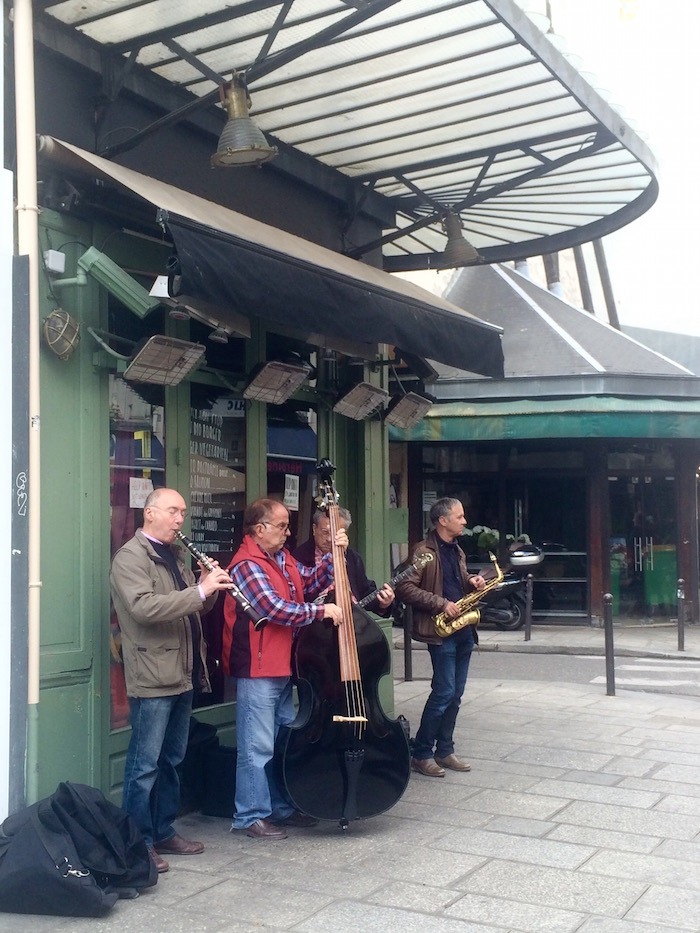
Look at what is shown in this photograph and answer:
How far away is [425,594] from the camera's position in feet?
20.6

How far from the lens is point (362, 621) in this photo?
17.2ft

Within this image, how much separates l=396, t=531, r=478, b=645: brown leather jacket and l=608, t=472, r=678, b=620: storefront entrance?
965 cm

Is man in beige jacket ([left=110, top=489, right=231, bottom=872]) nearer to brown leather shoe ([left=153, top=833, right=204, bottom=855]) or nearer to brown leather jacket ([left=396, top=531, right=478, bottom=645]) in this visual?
brown leather shoe ([left=153, top=833, right=204, bottom=855])

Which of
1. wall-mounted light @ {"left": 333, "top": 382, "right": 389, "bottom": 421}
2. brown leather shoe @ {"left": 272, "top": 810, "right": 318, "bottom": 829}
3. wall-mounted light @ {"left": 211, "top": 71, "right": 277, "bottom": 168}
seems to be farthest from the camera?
wall-mounted light @ {"left": 333, "top": 382, "right": 389, "bottom": 421}

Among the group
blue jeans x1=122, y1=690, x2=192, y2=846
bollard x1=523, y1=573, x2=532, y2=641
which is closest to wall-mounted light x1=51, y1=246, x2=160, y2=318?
blue jeans x1=122, y1=690, x2=192, y2=846

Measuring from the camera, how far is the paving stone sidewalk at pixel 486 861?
13.4ft

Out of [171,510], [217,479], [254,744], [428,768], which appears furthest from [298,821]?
[217,479]

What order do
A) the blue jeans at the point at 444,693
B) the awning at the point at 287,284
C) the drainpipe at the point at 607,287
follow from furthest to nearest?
the drainpipe at the point at 607,287 < the blue jeans at the point at 444,693 < the awning at the point at 287,284

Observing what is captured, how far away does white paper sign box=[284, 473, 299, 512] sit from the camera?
7121 millimetres

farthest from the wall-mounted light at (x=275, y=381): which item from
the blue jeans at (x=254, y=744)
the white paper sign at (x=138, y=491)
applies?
the blue jeans at (x=254, y=744)

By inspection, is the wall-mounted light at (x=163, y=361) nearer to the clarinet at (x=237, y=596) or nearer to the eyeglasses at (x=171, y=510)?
the eyeglasses at (x=171, y=510)

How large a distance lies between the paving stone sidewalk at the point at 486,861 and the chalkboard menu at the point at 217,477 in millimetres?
1707

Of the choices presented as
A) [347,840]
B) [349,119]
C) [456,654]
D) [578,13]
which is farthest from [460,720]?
[578,13]

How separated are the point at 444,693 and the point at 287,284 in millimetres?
2769
